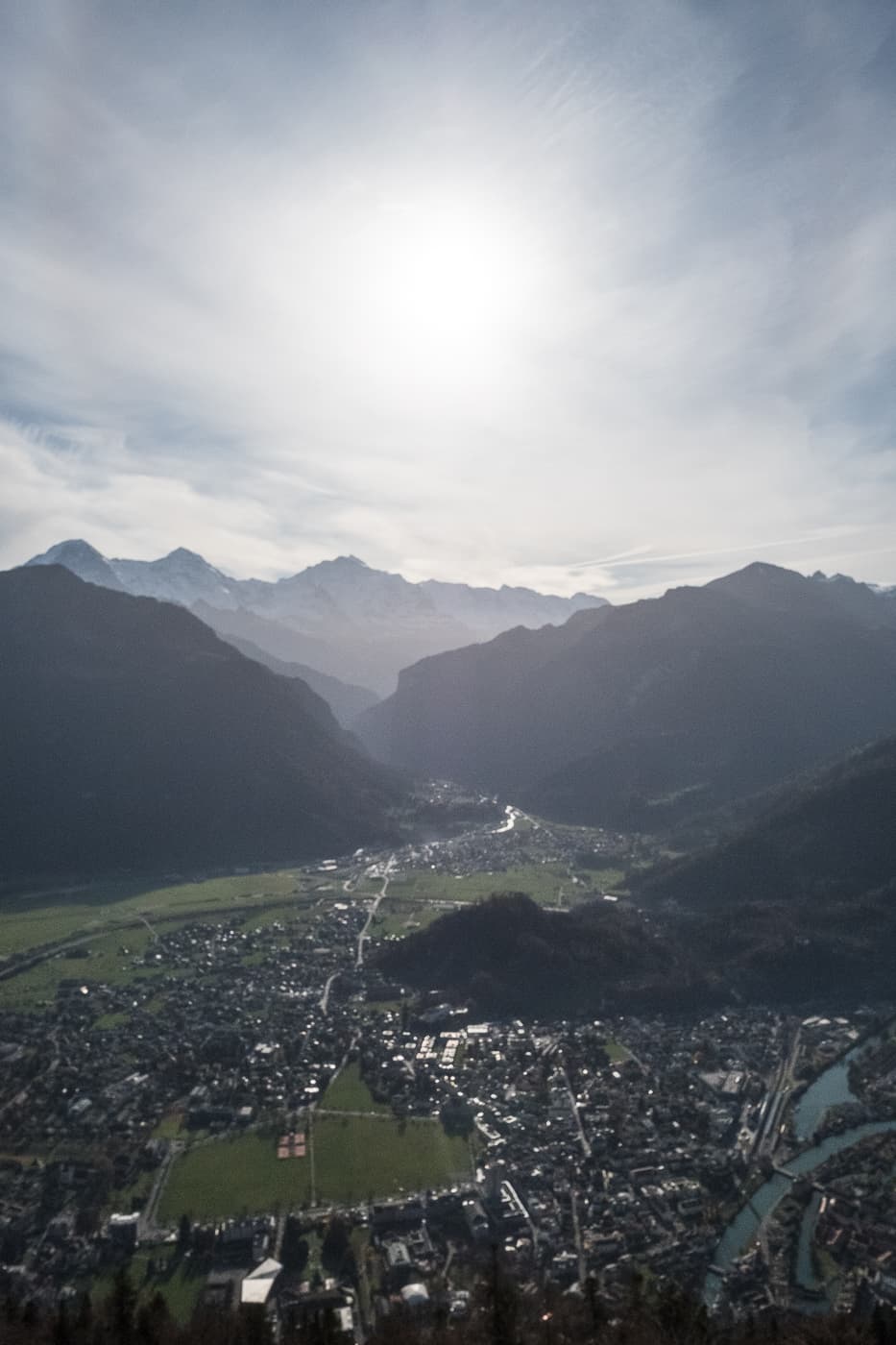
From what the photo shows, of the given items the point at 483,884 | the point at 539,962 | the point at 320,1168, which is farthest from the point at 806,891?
the point at 320,1168

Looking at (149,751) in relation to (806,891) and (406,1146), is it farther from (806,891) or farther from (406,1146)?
(406,1146)

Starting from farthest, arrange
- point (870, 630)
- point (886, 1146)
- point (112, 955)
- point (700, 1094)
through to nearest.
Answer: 1. point (870, 630)
2. point (112, 955)
3. point (700, 1094)
4. point (886, 1146)

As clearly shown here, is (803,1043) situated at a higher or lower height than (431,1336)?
lower

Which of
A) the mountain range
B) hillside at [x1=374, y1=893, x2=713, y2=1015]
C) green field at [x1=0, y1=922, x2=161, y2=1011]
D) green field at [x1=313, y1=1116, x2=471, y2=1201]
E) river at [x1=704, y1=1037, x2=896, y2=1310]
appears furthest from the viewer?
green field at [x1=0, y1=922, x2=161, y2=1011]

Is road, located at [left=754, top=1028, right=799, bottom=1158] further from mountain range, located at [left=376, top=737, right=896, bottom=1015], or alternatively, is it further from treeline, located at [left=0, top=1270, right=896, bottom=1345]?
treeline, located at [left=0, top=1270, right=896, bottom=1345]

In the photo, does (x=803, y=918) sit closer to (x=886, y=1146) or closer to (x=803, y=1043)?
(x=803, y=1043)

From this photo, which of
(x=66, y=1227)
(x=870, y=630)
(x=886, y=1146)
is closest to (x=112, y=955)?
(x=66, y=1227)

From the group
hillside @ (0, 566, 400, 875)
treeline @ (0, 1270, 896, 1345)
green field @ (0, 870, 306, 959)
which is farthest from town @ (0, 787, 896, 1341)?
hillside @ (0, 566, 400, 875)
